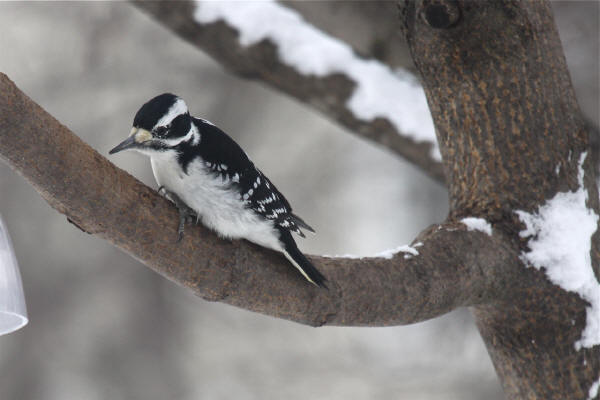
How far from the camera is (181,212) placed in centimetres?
207

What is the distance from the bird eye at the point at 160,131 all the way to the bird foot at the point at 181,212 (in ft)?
0.66

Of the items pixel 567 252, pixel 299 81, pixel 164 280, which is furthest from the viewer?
pixel 164 280

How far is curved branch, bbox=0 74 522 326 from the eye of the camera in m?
1.78

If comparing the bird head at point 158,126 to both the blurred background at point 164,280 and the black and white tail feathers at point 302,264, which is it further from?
the blurred background at point 164,280

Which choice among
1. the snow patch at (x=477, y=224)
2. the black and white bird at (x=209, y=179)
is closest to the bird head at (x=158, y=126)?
the black and white bird at (x=209, y=179)

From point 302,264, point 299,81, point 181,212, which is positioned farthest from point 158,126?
point 299,81

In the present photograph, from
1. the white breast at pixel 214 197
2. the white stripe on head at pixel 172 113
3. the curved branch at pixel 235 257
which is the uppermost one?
the white stripe on head at pixel 172 113

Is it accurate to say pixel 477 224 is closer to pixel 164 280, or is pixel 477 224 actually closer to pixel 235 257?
pixel 235 257

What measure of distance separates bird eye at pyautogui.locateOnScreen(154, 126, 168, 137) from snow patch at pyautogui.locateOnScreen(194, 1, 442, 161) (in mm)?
1569

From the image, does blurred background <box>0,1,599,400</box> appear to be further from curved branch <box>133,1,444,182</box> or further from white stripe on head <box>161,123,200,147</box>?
white stripe on head <box>161,123,200,147</box>

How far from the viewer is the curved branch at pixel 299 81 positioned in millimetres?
3611

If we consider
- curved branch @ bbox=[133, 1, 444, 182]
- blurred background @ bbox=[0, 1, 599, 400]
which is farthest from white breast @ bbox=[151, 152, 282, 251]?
blurred background @ bbox=[0, 1, 599, 400]

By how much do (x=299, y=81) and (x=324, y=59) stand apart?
17 centimetres

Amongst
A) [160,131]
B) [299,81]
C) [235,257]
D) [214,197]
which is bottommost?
[235,257]
